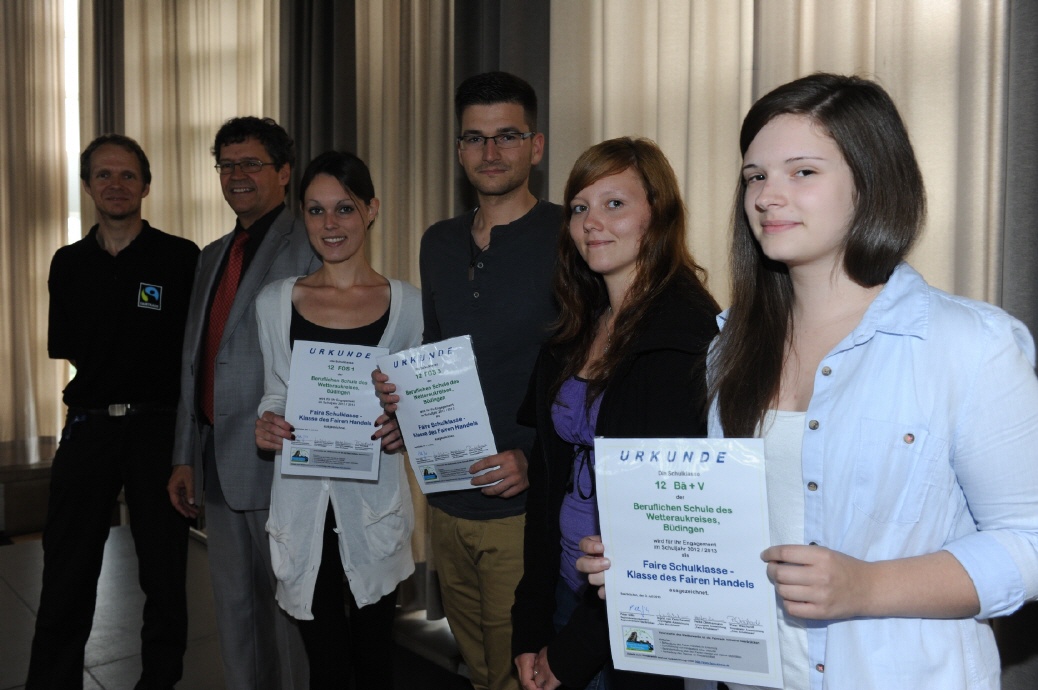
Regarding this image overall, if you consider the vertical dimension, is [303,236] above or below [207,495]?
above

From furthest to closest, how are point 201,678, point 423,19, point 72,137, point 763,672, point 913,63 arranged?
point 72,137, point 423,19, point 201,678, point 913,63, point 763,672

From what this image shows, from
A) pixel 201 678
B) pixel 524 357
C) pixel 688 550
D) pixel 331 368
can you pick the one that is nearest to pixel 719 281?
pixel 524 357

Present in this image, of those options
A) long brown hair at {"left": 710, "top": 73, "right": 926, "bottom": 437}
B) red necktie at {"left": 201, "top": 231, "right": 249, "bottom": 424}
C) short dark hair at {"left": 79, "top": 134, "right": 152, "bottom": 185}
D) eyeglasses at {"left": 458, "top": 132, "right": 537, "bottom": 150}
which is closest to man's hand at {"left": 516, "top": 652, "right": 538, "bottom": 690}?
long brown hair at {"left": 710, "top": 73, "right": 926, "bottom": 437}

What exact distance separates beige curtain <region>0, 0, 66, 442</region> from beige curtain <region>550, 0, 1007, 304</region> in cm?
614

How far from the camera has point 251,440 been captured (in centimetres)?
276

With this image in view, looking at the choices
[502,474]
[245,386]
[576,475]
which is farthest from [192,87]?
[576,475]

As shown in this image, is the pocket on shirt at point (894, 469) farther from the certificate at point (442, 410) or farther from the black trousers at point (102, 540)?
the black trousers at point (102, 540)

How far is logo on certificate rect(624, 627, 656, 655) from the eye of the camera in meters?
1.26

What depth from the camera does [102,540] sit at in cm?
320

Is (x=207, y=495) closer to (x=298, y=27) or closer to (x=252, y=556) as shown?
(x=252, y=556)

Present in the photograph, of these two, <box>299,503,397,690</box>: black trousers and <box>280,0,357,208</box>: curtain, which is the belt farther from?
<box>280,0,357,208</box>: curtain

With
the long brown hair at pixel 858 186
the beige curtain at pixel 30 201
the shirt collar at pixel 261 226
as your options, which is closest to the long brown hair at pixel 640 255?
the long brown hair at pixel 858 186

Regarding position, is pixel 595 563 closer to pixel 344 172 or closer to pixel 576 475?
pixel 576 475

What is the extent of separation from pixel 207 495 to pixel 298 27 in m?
2.86
